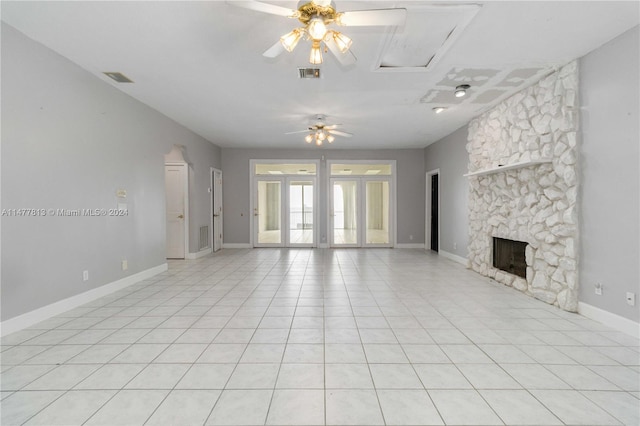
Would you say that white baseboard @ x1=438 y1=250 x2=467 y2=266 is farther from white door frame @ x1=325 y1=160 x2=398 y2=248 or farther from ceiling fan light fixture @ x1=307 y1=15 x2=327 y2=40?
ceiling fan light fixture @ x1=307 y1=15 x2=327 y2=40

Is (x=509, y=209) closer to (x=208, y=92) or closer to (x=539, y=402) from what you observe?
(x=539, y=402)

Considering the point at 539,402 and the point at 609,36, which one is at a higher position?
the point at 609,36

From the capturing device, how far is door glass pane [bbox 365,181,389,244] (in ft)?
26.9

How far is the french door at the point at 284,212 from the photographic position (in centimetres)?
821

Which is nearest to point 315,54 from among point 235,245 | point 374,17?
point 374,17

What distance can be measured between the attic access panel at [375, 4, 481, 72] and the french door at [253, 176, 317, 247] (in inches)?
201

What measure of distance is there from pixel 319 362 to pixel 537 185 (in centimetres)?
341

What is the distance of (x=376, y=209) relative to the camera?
8.25m

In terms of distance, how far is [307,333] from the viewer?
2682mm

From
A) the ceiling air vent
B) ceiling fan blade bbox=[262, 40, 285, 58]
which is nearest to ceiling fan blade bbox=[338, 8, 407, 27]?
ceiling fan blade bbox=[262, 40, 285, 58]

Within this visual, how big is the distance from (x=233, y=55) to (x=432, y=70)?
2234 mm

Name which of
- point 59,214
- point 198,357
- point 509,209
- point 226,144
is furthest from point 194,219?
point 509,209

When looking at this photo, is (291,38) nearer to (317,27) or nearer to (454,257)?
(317,27)

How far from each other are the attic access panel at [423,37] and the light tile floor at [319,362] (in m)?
2.70
